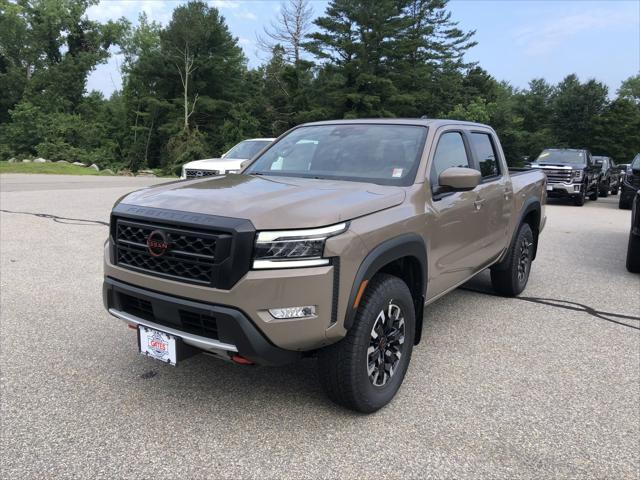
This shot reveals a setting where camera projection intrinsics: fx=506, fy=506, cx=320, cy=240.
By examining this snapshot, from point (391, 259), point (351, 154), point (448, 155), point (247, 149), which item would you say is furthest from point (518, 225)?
point (247, 149)

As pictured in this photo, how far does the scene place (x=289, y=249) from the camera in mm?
2594

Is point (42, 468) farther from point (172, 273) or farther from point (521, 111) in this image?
point (521, 111)

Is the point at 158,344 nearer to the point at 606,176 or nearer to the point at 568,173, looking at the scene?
the point at 568,173

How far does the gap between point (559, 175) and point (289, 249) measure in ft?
52.7

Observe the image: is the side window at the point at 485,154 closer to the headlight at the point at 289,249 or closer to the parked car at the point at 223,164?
the headlight at the point at 289,249

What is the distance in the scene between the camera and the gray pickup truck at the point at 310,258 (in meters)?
2.56

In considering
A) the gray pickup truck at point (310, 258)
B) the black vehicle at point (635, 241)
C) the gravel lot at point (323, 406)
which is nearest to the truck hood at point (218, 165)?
the gravel lot at point (323, 406)

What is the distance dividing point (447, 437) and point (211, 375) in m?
1.66

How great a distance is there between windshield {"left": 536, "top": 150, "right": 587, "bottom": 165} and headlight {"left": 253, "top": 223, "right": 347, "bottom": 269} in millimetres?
16817

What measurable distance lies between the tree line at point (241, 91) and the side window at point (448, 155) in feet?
107

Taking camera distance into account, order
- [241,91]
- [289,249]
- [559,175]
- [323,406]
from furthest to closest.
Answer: [241,91] < [559,175] < [323,406] < [289,249]

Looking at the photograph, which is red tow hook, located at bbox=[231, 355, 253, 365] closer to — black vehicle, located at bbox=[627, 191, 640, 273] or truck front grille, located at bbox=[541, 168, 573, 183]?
black vehicle, located at bbox=[627, 191, 640, 273]

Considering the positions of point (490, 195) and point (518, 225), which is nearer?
point (490, 195)

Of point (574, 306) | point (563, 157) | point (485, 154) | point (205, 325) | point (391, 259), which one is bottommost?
point (574, 306)
